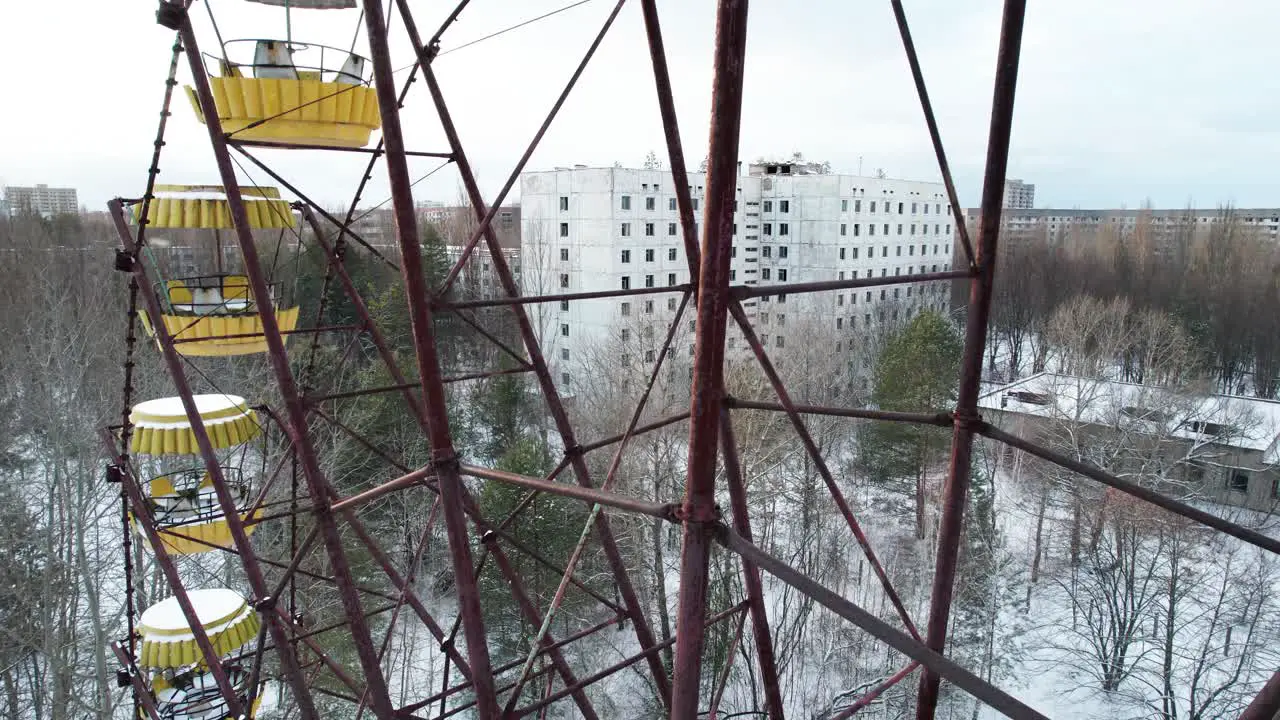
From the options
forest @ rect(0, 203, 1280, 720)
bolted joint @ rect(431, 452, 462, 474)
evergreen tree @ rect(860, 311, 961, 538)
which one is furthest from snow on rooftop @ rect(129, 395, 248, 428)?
evergreen tree @ rect(860, 311, 961, 538)

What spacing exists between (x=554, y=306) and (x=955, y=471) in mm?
24316

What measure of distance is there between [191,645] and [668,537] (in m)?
13.0

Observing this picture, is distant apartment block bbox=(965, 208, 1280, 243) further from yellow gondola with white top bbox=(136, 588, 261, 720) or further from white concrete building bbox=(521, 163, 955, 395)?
yellow gondola with white top bbox=(136, 588, 261, 720)

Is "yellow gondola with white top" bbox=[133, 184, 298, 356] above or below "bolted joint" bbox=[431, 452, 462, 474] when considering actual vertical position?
above

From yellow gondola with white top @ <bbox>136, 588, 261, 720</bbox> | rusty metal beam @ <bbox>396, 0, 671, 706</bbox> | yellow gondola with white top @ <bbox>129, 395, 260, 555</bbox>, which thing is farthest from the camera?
yellow gondola with white top @ <bbox>136, 588, 261, 720</bbox>

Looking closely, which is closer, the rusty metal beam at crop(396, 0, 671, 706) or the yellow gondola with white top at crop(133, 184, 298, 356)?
the rusty metal beam at crop(396, 0, 671, 706)

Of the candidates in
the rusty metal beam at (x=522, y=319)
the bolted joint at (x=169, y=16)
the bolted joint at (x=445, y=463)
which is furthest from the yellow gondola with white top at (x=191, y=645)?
the bolted joint at (x=169, y=16)

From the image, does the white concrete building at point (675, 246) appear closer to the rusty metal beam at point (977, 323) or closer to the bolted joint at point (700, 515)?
the rusty metal beam at point (977, 323)

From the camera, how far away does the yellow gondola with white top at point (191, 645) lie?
623 cm

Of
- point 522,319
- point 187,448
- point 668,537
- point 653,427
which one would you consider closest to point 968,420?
point 653,427

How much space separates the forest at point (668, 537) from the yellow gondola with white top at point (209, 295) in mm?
4267

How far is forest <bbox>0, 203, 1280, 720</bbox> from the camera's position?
13.9m

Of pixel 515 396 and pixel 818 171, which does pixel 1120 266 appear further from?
pixel 515 396

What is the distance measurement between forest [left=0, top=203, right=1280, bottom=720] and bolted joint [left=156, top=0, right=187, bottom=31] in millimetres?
6260
